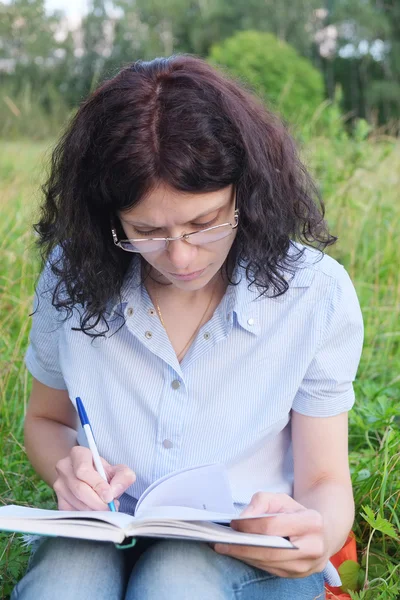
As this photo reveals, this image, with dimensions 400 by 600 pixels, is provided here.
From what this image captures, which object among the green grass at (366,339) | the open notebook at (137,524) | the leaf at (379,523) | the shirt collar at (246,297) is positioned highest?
the shirt collar at (246,297)

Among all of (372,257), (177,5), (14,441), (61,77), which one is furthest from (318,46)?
(14,441)

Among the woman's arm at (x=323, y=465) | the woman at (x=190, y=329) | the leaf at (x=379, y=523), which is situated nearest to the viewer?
the woman at (x=190, y=329)

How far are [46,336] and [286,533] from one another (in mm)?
728

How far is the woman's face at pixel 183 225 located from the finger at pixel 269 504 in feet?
1.40

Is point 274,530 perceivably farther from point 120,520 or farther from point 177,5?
point 177,5

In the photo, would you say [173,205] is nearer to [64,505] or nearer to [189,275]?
[189,275]

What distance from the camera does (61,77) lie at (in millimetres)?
15625

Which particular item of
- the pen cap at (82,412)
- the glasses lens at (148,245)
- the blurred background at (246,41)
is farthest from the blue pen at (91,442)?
the blurred background at (246,41)

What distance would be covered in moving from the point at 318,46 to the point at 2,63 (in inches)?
374

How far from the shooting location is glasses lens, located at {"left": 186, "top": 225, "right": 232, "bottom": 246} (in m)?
1.39

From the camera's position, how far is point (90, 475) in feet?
4.27

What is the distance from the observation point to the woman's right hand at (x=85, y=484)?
50.5 inches

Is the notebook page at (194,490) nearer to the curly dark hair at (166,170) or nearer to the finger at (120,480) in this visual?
the finger at (120,480)

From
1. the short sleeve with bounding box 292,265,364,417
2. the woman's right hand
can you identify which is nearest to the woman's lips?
the short sleeve with bounding box 292,265,364,417
